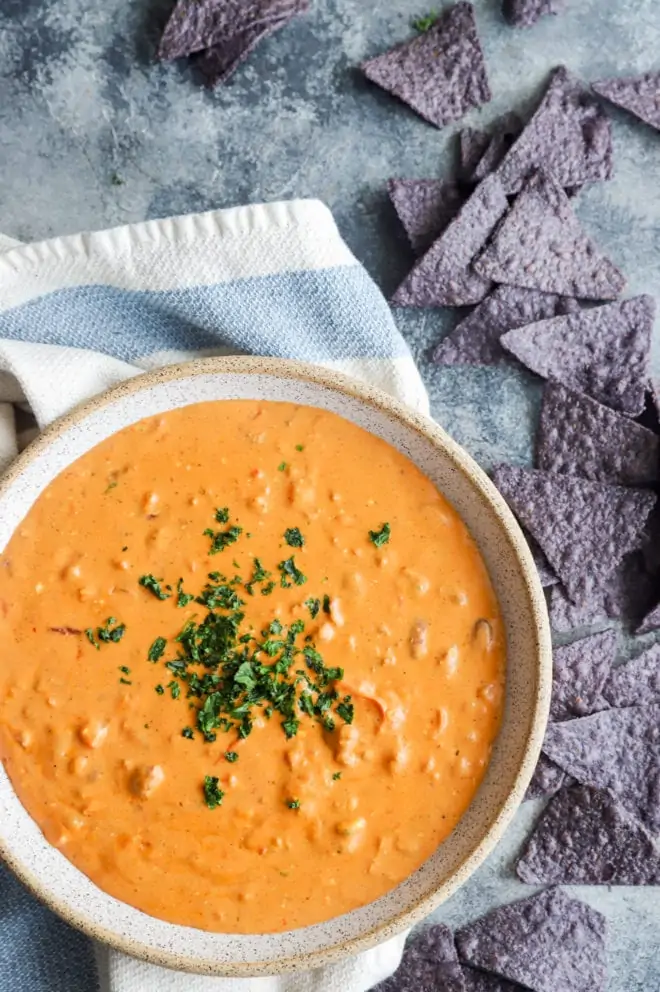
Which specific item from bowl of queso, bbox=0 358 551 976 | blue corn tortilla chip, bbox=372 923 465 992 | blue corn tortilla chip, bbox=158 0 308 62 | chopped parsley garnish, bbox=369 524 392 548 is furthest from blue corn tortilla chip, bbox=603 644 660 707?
blue corn tortilla chip, bbox=158 0 308 62

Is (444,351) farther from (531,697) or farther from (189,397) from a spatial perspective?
(531,697)

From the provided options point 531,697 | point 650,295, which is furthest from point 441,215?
point 531,697

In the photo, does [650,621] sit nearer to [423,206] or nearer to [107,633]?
[423,206]

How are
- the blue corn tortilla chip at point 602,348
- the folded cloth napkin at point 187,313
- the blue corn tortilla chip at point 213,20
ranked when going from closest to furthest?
the folded cloth napkin at point 187,313, the blue corn tortilla chip at point 213,20, the blue corn tortilla chip at point 602,348

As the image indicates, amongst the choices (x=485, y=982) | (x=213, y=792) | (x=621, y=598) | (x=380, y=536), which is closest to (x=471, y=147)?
(x=380, y=536)

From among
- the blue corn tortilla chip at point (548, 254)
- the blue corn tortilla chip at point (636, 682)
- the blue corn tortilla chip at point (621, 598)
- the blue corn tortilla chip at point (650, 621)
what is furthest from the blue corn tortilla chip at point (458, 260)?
the blue corn tortilla chip at point (636, 682)

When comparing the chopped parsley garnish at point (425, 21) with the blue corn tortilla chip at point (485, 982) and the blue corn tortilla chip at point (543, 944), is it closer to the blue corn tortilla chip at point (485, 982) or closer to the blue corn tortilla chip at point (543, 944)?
the blue corn tortilla chip at point (543, 944)
